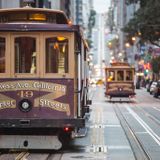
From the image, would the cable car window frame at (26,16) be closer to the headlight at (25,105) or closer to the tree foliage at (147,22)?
the headlight at (25,105)

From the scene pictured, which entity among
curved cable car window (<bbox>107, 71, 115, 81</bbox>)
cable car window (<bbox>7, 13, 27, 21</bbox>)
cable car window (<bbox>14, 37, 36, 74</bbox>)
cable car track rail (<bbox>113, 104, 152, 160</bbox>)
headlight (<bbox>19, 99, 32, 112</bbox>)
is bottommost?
cable car track rail (<bbox>113, 104, 152, 160</bbox>)

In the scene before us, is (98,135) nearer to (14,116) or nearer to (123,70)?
(14,116)

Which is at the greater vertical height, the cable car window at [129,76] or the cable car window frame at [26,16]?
the cable car window frame at [26,16]

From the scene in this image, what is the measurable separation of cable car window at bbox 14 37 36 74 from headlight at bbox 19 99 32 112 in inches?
28.4

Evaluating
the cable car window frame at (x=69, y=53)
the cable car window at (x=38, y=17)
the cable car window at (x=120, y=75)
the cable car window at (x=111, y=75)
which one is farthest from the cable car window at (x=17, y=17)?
the cable car window at (x=111, y=75)

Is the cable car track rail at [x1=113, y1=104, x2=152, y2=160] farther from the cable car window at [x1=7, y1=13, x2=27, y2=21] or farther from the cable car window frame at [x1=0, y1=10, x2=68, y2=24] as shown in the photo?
the cable car window at [x1=7, y1=13, x2=27, y2=21]

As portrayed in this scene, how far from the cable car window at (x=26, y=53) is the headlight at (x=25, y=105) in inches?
28.4

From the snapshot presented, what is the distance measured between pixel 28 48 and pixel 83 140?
4.96m

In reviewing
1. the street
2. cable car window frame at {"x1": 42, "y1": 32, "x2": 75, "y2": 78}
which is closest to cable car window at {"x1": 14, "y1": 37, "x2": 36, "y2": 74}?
cable car window frame at {"x1": 42, "y1": 32, "x2": 75, "y2": 78}

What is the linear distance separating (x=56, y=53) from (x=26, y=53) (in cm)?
71

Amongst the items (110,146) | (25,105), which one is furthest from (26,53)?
(110,146)

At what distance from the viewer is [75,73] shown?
17203 mm

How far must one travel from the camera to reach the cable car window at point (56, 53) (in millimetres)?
16984

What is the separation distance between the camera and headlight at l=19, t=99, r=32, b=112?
55.1ft
